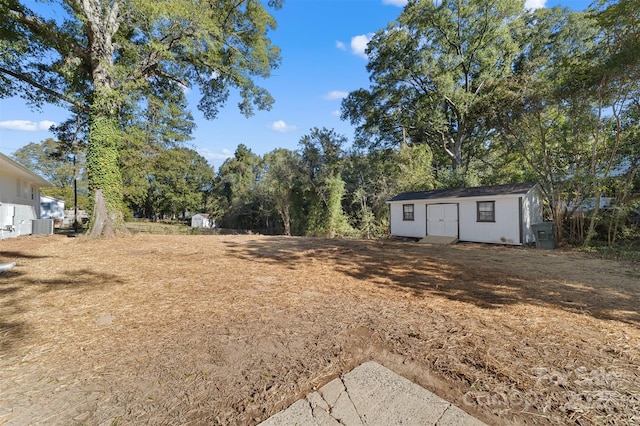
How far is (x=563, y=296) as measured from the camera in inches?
149

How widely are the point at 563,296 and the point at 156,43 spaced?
1287cm

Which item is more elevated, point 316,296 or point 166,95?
point 166,95

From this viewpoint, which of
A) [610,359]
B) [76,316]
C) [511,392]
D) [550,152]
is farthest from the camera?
[550,152]

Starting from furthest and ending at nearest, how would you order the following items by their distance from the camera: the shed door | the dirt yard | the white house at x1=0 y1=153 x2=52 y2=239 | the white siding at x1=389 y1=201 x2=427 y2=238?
the white siding at x1=389 y1=201 x2=427 y2=238 → the shed door → the white house at x1=0 y1=153 x2=52 y2=239 → the dirt yard

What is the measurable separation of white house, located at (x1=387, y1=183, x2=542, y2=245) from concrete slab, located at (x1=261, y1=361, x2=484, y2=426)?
11.5 metres

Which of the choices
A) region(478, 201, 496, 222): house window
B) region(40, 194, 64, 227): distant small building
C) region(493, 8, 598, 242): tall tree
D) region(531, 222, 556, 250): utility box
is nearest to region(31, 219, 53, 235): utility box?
region(40, 194, 64, 227): distant small building

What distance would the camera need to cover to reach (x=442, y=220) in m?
13.0

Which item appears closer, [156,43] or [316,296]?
[316,296]

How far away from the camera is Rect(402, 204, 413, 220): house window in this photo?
46.8ft

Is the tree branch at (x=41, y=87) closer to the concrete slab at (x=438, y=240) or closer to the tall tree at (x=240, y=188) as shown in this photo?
the concrete slab at (x=438, y=240)

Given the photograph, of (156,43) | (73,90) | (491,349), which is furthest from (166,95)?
(491,349)

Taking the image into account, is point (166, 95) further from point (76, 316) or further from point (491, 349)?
point (491, 349)

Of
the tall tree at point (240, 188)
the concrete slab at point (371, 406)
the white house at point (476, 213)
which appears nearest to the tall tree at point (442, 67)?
the white house at point (476, 213)

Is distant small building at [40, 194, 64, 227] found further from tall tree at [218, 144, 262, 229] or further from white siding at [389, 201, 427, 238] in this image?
white siding at [389, 201, 427, 238]
